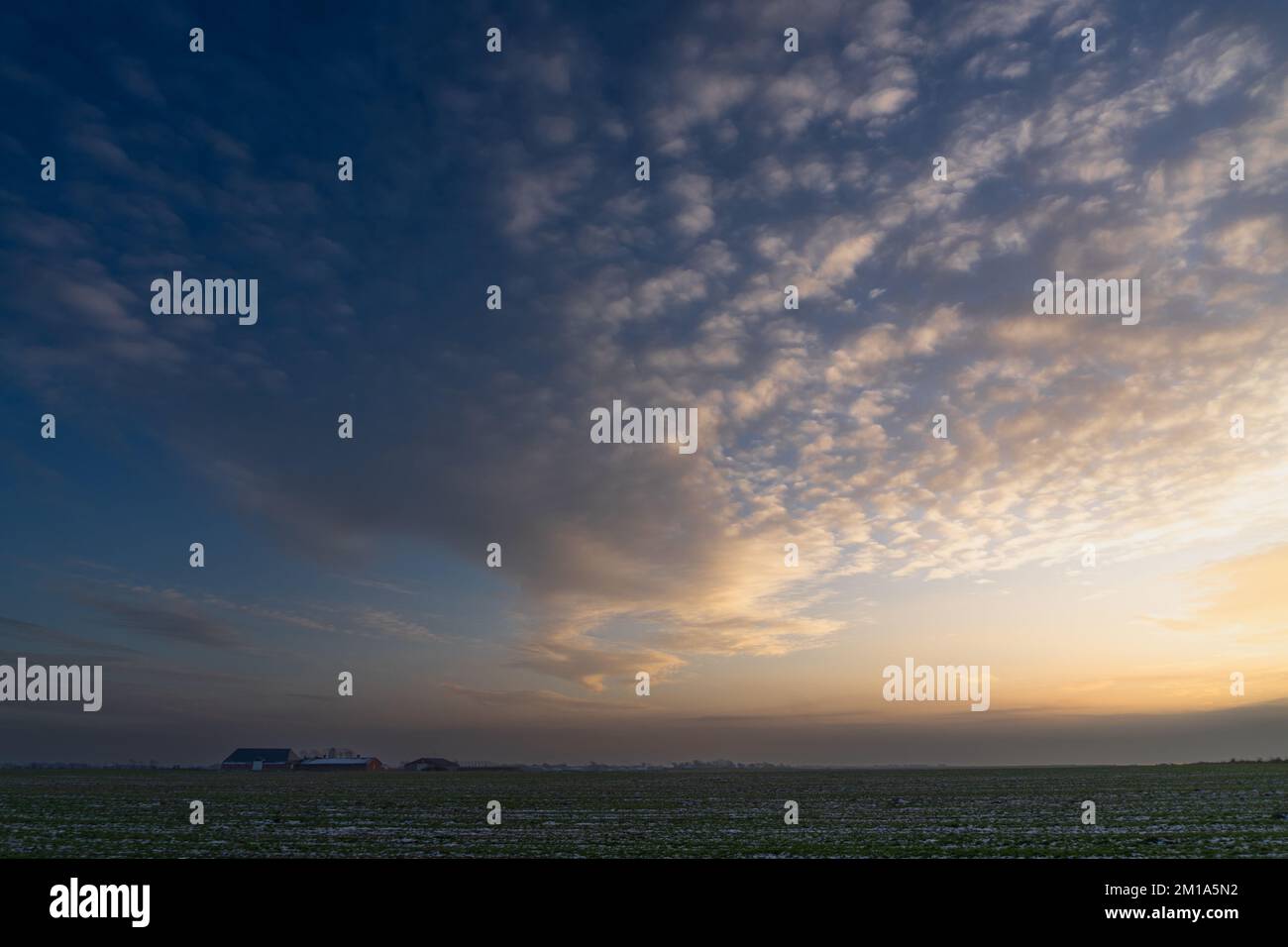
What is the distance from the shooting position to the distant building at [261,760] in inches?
7062

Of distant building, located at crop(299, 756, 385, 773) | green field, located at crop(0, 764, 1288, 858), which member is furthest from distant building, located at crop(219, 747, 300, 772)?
green field, located at crop(0, 764, 1288, 858)

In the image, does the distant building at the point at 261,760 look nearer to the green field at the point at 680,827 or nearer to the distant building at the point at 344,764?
the distant building at the point at 344,764

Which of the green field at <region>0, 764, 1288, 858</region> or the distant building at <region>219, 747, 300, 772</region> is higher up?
the green field at <region>0, 764, 1288, 858</region>

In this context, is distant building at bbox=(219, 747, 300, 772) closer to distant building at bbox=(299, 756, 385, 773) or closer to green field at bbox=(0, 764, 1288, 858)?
distant building at bbox=(299, 756, 385, 773)

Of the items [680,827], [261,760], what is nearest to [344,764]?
[261,760]

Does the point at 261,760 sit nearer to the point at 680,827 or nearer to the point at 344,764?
the point at 344,764

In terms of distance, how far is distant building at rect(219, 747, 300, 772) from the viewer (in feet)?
589

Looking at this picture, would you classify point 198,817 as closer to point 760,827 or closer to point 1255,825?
point 760,827

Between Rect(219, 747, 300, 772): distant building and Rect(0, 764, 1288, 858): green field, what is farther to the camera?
Rect(219, 747, 300, 772): distant building
